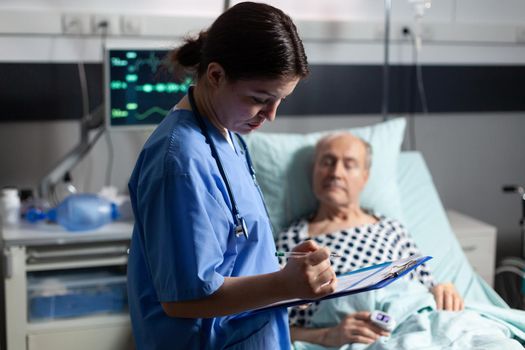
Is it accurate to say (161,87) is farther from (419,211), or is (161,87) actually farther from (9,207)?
(419,211)

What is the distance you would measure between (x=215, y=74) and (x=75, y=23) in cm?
168

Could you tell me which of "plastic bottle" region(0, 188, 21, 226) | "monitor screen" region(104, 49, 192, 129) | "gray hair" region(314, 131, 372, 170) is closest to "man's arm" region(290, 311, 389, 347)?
"gray hair" region(314, 131, 372, 170)

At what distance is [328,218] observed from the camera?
98.9 inches

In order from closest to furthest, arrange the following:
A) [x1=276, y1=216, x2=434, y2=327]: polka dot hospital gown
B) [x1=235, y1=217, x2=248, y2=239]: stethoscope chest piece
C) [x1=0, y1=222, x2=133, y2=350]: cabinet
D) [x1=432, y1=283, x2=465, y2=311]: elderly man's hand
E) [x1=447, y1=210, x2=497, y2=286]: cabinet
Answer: [x1=235, y1=217, x2=248, y2=239]: stethoscope chest piece < [x1=432, y1=283, x2=465, y2=311]: elderly man's hand < [x1=276, y1=216, x2=434, y2=327]: polka dot hospital gown < [x1=0, y1=222, x2=133, y2=350]: cabinet < [x1=447, y1=210, x2=497, y2=286]: cabinet

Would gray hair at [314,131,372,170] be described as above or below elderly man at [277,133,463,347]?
above

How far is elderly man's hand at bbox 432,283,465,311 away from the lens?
7.04 ft

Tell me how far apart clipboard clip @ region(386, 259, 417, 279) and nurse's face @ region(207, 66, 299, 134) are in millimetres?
409

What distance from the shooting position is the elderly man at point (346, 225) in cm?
231

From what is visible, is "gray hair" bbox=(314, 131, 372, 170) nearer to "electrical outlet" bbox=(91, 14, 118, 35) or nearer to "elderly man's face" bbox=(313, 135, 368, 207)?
"elderly man's face" bbox=(313, 135, 368, 207)

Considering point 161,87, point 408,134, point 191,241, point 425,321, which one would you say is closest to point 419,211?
point 408,134

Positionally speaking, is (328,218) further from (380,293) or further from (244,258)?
(244,258)

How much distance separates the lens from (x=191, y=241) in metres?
1.29

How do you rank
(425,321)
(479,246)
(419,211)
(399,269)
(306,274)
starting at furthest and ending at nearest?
(479,246)
(419,211)
(425,321)
(399,269)
(306,274)

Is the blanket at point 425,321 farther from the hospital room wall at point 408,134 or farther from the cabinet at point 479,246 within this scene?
the hospital room wall at point 408,134
